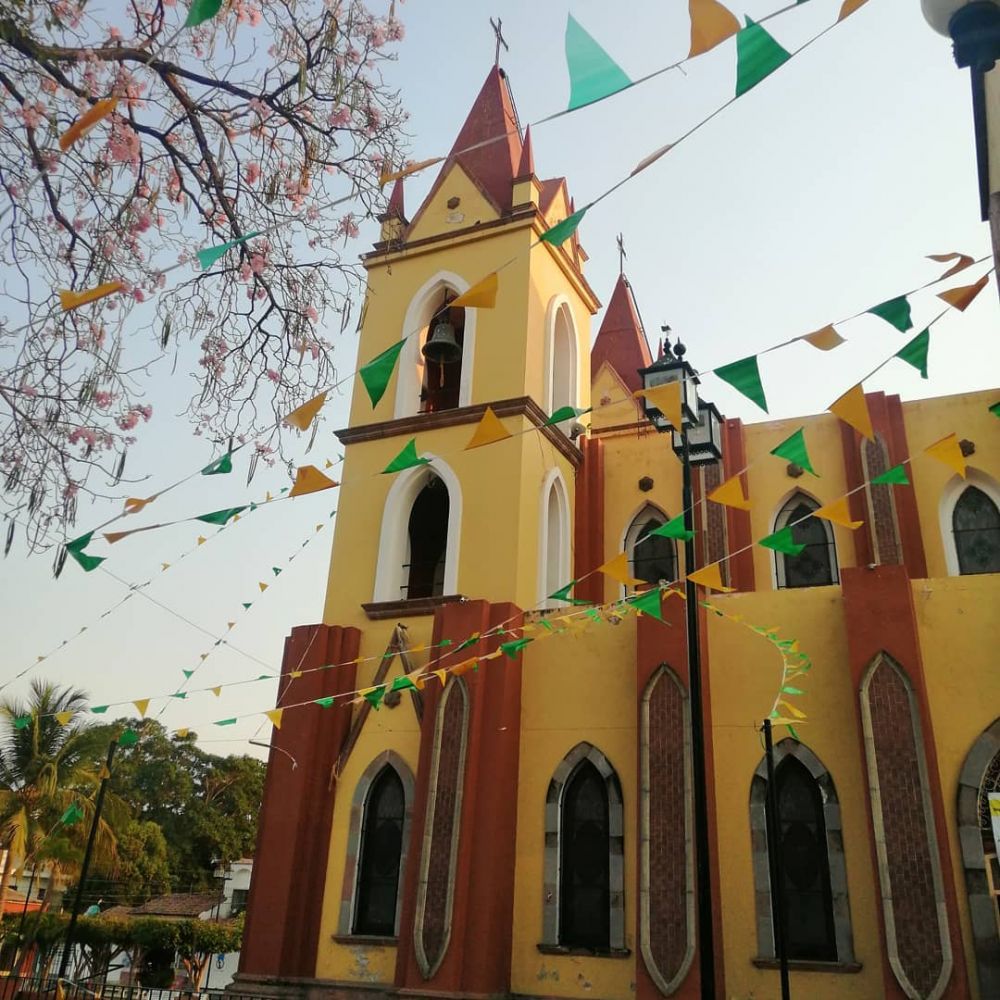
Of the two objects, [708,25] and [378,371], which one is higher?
[708,25]

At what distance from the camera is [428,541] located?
14.5 metres

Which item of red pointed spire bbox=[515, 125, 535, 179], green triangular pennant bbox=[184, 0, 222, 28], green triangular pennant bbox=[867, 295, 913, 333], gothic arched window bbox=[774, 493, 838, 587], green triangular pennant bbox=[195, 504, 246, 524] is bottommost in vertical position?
green triangular pennant bbox=[195, 504, 246, 524]

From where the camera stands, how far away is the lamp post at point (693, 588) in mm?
6609

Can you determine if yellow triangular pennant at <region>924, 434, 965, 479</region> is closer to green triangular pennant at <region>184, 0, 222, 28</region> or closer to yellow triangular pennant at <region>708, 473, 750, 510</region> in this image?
yellow triangular pennant at <region>708, 473, 750, 510</region>

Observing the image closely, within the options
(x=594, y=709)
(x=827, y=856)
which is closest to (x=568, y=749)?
(x=594, y=709)

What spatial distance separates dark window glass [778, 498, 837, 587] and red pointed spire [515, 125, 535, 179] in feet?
23.2

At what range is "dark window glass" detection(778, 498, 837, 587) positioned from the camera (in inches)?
528

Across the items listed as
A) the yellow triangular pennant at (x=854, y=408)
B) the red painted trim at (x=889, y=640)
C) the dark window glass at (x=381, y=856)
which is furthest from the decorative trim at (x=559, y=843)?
the yellow triangular pennant at (x=854, y=408)

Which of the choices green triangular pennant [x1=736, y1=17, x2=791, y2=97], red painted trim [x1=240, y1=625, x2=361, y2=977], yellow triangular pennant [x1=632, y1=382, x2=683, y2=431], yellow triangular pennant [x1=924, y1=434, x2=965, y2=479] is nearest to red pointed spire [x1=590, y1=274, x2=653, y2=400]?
red painted trim [x1=240, y1=625, x2=361, y2=977]

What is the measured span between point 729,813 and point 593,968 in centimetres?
221

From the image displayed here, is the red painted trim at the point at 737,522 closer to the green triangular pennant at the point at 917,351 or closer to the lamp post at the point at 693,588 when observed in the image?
the lamp post at the point at 693,588

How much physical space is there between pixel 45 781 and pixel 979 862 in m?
20.4

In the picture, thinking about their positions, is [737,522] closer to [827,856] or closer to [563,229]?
[827,856]

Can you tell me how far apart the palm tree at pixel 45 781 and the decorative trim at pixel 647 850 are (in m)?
15.1
